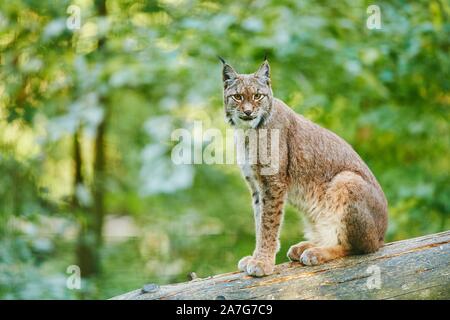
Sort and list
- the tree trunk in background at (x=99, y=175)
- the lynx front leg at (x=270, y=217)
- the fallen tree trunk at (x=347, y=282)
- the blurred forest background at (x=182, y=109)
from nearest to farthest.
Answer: the fallen tree trunk at (x=347, y=282), the lynx front leg at (x=270, y=217), the blurred forest background at (x=182, y=109), the tree trunk in background at (x=99, y=175)

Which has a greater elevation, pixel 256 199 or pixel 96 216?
pixel 256 199

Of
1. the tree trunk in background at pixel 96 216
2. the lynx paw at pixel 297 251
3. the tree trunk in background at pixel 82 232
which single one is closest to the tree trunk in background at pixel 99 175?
the tree trunk in background at pixel 96 216

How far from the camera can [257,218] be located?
13.4 feet

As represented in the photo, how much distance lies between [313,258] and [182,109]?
315 centimetres

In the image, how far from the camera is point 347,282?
358 cm

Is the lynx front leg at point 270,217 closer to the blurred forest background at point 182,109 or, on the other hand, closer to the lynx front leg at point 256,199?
the lynx front leg at point 256,199

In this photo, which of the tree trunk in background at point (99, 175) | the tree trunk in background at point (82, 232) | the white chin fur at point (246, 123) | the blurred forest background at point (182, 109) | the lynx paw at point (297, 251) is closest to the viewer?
the white chin fur at point (246, 123)

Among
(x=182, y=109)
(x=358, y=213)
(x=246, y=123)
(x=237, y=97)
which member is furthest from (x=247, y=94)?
(x=182, y=109)

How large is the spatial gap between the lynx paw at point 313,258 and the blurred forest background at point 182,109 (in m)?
1.60

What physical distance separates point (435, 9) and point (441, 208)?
196 cm

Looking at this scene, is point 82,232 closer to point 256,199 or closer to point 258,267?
point 256,199

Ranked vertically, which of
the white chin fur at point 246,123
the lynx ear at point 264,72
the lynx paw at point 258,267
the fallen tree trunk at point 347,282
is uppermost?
the lynx ear at point 264,72

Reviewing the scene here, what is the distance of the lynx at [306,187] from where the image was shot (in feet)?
12.1

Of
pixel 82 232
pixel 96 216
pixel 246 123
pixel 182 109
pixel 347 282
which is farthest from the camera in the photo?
pixel 96 216
